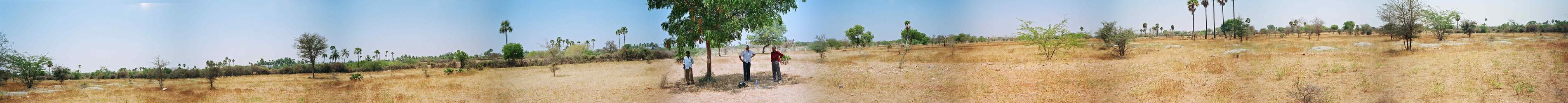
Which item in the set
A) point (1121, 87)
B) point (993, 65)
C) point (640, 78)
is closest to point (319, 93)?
point (640, 78)

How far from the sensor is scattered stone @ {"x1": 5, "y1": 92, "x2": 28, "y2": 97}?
17.8 meters

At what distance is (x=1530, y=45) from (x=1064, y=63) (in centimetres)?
1067

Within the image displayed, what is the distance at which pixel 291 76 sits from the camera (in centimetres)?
3569

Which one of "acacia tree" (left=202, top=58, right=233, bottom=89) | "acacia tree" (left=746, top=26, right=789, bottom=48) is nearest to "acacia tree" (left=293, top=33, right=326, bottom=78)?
"acacia tree" (left=202, top=58, right=233, bottom=89)

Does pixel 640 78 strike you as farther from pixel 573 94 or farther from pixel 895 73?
pixel 895 73

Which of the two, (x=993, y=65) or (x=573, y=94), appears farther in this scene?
(x=993, y=65)

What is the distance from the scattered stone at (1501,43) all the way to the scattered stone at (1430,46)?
1.17m

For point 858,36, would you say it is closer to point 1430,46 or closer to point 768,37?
point 768,37

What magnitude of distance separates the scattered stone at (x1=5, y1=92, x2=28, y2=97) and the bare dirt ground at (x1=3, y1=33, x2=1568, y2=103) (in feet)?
0.81

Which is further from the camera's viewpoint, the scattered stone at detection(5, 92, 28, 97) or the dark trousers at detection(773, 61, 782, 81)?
the scattered stone at detection(5, 92, 28, 97)

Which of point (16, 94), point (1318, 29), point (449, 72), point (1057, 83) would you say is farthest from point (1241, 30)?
point (16, 94)

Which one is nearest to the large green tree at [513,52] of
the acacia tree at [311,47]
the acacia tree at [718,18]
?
the acacia tree at [311,47]

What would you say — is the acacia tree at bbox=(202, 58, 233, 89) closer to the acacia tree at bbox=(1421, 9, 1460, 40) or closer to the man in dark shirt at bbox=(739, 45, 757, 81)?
the man in dark shirt at bbox=(739, 45, 757, 81)

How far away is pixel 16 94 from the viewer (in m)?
18.1
